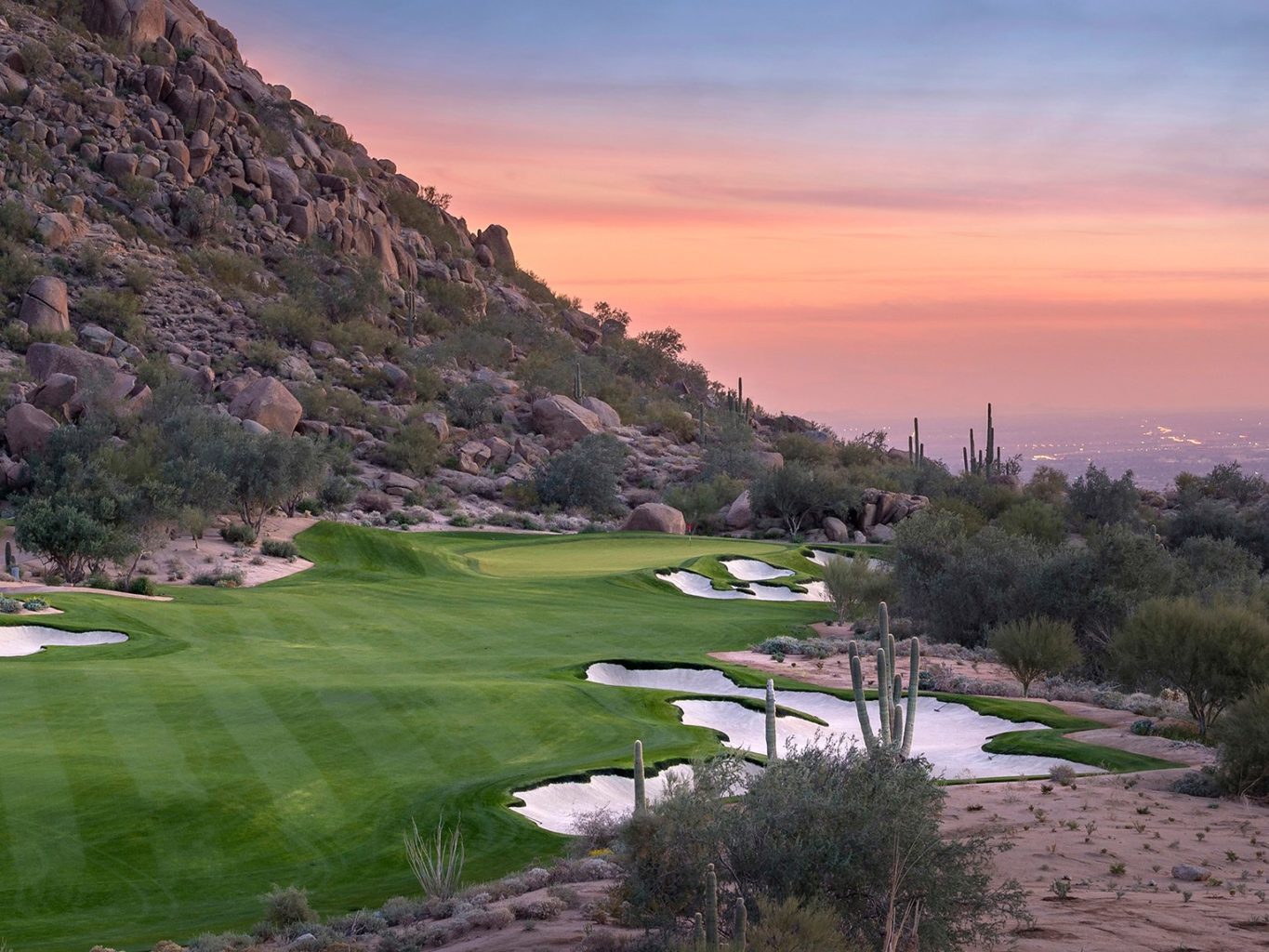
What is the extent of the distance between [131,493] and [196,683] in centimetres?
1879

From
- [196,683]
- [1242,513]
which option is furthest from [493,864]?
[1242,513]

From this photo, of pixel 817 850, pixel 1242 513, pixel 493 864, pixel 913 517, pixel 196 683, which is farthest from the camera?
pixel 1242 513

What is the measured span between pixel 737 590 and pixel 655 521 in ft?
50.1

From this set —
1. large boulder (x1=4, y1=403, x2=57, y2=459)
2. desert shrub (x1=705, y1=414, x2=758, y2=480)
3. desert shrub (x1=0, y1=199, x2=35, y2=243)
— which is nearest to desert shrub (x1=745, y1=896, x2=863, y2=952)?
large boulder (x1=4, y1=403, x2=57, y2=459)

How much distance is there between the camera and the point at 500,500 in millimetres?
61469

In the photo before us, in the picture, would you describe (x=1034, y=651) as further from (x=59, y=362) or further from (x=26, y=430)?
(x=59, y=362)

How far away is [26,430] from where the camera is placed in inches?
1925

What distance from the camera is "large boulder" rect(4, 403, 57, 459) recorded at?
48.8 metres

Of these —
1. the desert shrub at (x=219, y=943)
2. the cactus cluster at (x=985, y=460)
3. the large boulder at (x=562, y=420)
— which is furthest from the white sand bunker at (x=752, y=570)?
the desert shrub at (x=219, y=943)

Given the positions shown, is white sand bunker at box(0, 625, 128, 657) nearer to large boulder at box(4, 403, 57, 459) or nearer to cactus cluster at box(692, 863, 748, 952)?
cactus cluster at box(692, 863, 748, 952)

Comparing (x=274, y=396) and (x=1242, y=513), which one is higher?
(x=274, y=396)

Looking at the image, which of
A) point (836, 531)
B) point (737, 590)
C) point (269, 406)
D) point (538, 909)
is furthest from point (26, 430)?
point (538, 909)

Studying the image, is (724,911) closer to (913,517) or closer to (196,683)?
(196,683)

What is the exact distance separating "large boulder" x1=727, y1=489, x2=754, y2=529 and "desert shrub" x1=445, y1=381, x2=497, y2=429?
706 inches
